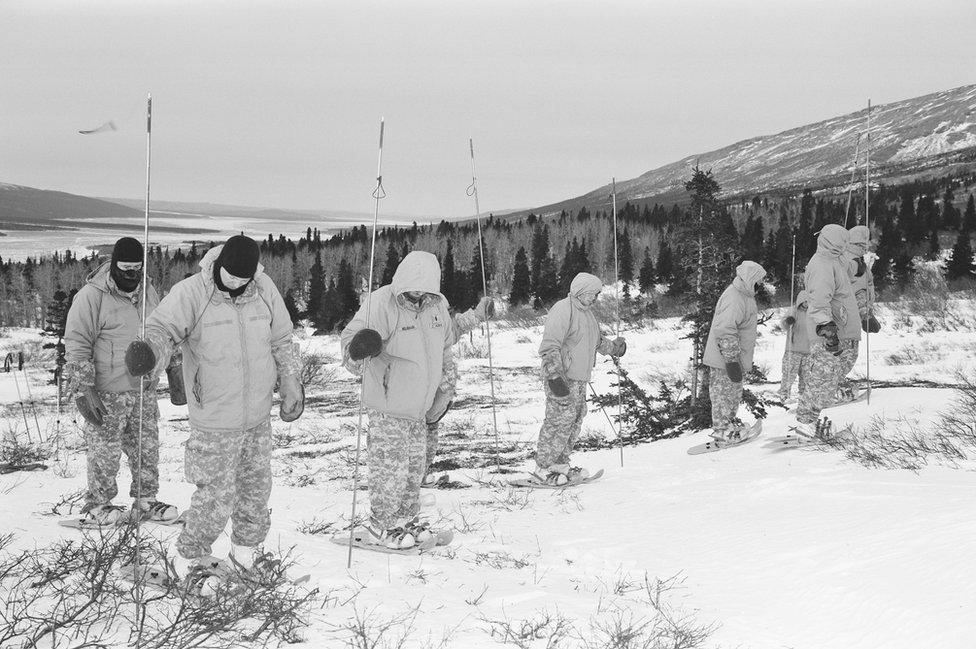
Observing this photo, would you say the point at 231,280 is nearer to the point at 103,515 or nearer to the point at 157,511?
the point at 157,511

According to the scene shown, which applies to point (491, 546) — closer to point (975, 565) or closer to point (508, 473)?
point (975, 565)

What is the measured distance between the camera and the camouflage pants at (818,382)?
363 inches

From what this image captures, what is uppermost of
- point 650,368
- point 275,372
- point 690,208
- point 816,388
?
point 690,208

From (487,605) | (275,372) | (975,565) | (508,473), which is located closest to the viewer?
(975,565)

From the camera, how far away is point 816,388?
9.31 m

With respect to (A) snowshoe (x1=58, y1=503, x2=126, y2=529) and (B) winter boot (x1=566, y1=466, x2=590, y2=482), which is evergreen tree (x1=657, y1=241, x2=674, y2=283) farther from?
(A) snowshoe (x1=58, y1=503, x2=126, y2=529)

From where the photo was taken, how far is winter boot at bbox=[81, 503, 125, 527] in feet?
20.9

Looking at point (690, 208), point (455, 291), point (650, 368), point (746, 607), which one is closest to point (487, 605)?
point (746, 607)

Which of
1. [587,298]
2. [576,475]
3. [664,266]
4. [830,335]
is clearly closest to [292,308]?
[664,266]

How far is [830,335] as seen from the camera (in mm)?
8703

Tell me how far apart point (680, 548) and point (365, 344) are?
9.56ft

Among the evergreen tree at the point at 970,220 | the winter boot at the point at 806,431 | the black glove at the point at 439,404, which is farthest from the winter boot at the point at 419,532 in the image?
the evergreen tree at the point at 970,220

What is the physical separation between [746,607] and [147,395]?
16.4 feet

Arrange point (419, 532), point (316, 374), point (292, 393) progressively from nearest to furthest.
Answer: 1. point (292, 393)
2. point (419, 532)
3. point (316, 374)
